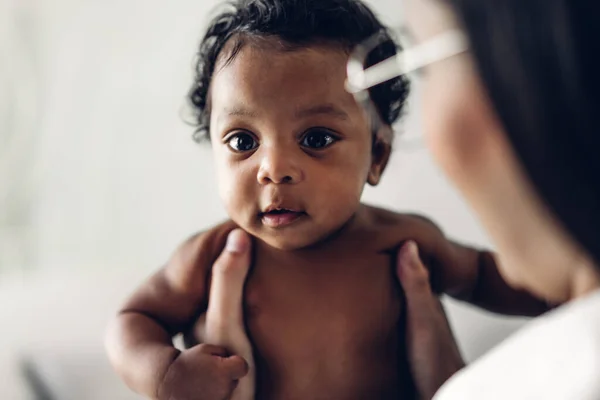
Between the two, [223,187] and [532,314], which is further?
[532,314]

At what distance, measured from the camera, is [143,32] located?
1117mm

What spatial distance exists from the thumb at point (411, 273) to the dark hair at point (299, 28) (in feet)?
0.56

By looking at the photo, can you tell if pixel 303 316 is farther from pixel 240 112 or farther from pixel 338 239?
pixel 240 112

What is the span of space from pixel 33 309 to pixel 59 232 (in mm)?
158

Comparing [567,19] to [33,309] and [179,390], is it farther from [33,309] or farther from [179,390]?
[33,309]

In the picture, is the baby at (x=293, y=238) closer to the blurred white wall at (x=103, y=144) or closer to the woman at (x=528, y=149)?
the woman at (x=528, y=149)

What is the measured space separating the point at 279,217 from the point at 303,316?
0.44 feet

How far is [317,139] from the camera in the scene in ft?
2.39

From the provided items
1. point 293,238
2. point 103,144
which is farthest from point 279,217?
point 103,144

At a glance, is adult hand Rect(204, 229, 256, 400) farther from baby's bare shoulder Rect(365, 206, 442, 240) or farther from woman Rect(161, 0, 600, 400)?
woman Rect(161, 0, 600, 400)

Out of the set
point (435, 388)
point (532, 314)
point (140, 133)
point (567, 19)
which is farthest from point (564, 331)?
point (140, 133)

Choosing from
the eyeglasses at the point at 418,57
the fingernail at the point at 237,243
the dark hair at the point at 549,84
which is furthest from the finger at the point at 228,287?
the dark hair at the point at 549,84

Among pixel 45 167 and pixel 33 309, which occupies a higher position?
pixel 45 167

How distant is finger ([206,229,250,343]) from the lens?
30.2 inches
